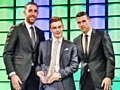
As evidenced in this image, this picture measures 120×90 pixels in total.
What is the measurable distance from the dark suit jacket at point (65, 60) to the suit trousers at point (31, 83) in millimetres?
268

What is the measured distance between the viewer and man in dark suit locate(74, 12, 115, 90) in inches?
152

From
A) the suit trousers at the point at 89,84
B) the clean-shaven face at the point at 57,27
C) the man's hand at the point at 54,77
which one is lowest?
the suit trousers at the point at 89,84

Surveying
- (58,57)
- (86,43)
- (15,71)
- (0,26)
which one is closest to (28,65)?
(15,71)

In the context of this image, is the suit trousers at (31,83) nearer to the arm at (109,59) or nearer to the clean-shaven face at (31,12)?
the clean-shaven face at (31,12)

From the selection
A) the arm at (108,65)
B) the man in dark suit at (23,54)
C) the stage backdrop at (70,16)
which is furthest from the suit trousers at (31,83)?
the stage backdrop at (70,16)

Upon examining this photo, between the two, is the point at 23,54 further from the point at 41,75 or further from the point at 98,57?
the point at 98,57

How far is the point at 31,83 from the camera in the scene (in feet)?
13.3

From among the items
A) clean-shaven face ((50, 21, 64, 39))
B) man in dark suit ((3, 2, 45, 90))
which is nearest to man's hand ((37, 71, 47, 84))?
man in dark suit ((3, 2, 45, 90))

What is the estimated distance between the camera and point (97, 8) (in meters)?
5.18

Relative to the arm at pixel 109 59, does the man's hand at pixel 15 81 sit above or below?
below

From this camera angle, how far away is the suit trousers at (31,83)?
4.00m

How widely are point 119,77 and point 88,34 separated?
1.32 m

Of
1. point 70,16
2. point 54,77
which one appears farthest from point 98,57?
point 70,16

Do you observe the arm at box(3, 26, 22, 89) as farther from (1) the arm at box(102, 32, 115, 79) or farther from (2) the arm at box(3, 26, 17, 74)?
(1) the arm at box(102, 32, 115, 79)
